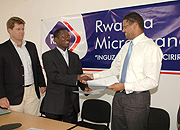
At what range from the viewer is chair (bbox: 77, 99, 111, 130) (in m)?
2.71

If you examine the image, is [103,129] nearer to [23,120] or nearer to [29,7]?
[23,120]

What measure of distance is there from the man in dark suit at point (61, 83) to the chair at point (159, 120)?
1060 mm

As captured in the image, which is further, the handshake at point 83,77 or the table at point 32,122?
the handshake at point 83,77

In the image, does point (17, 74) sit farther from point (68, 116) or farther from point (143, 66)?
point (143, 66)

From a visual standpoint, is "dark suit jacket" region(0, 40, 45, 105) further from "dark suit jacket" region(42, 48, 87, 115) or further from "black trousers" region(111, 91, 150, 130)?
"black trousers" region(111, 91, 150, 130)

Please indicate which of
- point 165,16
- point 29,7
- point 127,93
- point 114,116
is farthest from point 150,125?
point 29,7

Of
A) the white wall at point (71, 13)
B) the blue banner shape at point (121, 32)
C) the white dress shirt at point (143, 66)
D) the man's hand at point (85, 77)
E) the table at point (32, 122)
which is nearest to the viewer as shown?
the table at point (32, 122)

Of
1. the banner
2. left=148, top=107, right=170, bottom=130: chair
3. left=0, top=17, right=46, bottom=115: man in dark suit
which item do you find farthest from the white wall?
left=0, top=17, right=46, bottom=115: man in dark suit

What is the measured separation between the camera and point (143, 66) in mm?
1977

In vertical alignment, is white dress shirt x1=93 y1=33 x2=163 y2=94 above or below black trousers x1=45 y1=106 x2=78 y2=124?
above

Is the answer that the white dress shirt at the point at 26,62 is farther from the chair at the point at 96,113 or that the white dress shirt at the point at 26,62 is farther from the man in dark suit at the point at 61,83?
the chair at the point at 96,113

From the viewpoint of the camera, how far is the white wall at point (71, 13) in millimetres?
2670

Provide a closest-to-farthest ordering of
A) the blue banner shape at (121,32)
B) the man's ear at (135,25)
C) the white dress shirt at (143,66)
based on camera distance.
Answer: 1. the white dress shirt at (143,66)
2. the man's ear at (135,25)
3. the blue banner shape at (121,32)

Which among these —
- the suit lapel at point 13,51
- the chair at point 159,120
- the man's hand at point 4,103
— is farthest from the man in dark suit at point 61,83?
the chair at point 159,120
